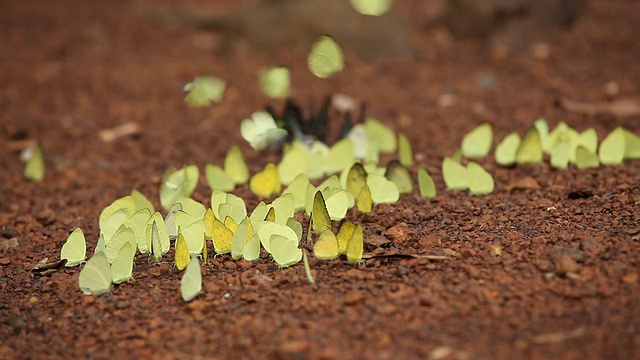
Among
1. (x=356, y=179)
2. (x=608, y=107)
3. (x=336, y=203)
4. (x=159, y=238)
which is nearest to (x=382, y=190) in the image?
(x=356, y=179)

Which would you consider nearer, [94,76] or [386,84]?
[386,84]

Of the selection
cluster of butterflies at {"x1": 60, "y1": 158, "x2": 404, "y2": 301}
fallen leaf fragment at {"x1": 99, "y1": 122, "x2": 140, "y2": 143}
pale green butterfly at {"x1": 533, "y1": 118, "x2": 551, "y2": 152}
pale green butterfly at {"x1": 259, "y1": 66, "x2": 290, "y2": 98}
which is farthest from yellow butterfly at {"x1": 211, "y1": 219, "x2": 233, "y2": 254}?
fallen leaf fragment at {"x1": 99, "y1": 122, "x2": 140, "y2": 143}

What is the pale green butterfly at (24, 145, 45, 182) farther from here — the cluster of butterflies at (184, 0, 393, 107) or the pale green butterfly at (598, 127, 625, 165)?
the pale green butterfly at (598, 127, 625, 165)

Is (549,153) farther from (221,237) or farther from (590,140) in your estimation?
(221,237)

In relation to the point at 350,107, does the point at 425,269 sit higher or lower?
lower

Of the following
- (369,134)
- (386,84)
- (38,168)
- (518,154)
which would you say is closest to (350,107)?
(386,84)

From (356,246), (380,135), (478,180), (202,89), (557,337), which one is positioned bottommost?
(557,337)

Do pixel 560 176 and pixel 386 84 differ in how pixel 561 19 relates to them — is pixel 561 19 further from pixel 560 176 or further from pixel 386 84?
pixel 560 176

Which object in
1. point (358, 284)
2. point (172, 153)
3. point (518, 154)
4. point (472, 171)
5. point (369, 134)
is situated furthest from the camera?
point (172, 153)
